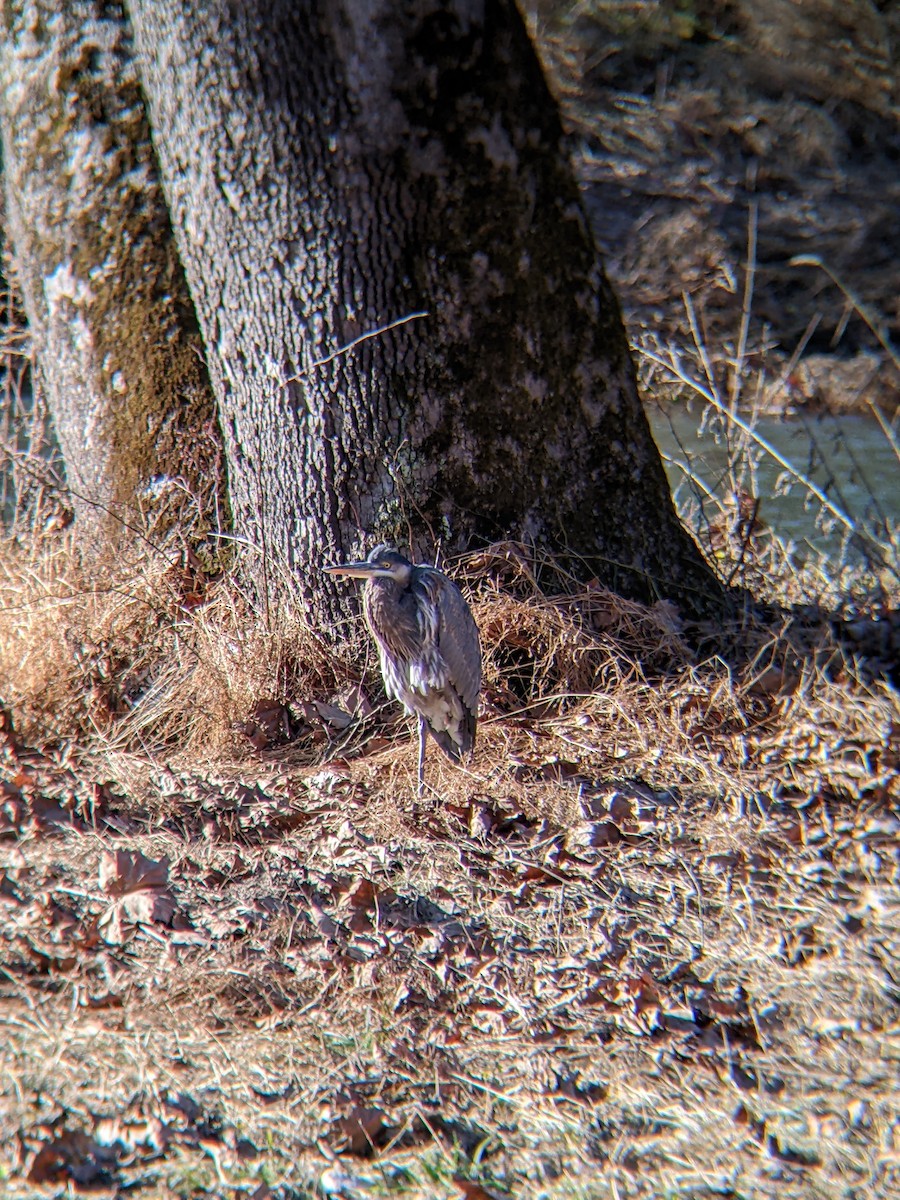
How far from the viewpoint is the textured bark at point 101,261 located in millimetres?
4832

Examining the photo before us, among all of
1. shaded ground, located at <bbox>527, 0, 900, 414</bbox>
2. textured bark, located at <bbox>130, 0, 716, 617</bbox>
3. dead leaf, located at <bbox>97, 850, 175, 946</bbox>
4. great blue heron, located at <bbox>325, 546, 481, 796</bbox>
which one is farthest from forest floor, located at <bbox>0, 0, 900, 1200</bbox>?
shaded ground, located at <bbox>527, 0, 900, 414</bbox>

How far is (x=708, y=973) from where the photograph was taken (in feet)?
10.7

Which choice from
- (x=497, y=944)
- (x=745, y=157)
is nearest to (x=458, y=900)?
(x=497, y=944)

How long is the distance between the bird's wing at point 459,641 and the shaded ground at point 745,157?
7.71m

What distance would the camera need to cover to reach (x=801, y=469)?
30.0 feet

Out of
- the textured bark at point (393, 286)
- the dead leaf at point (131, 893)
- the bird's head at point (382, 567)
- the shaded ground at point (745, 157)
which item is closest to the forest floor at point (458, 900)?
the dead leaf at point (131, 893)

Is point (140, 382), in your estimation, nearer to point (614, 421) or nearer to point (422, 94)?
point (422, 94)

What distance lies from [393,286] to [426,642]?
1.40 metres

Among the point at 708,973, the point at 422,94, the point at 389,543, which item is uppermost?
the point at 422,94

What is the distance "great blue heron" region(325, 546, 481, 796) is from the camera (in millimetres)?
4273

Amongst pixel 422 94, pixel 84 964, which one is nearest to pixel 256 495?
pixel 422 94

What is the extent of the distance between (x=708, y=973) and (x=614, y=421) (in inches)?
94.7

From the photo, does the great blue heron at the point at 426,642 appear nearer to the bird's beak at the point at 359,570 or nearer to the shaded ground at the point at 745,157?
the bird's beak at the point at 359,570

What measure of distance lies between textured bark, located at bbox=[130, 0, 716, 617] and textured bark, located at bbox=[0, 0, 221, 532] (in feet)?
1.72
